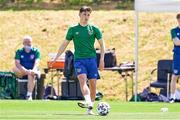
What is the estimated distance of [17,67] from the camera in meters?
28.8

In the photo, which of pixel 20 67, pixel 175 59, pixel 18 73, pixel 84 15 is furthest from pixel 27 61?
pixel 84 15

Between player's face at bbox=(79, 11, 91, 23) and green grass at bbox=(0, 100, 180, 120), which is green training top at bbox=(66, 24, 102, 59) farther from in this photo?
green grass at bbox=(0, 100, 180, 120)

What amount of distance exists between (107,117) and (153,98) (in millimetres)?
8239

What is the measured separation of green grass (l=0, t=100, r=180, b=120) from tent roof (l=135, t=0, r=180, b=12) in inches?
115

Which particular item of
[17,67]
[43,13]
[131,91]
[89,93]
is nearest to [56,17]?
[43,13]

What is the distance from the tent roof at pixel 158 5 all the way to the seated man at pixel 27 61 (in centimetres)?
304

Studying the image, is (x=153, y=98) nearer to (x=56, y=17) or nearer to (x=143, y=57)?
(x=143, y=57)

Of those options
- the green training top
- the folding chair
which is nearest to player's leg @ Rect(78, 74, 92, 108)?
the green training top

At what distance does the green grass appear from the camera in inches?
815

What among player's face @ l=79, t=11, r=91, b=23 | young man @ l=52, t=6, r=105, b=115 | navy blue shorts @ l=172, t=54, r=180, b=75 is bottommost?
navy blue shorts @ l=172, t=54, r=180, b=75

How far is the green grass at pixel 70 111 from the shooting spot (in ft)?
67.9

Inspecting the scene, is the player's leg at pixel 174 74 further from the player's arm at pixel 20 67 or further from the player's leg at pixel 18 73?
the player's leg at pixel 18 73

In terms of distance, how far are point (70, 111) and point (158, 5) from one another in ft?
→ 19.0

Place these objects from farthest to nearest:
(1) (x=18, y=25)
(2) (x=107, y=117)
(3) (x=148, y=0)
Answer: (1) (x=18, y=25)
(3) (x=148, y=0)
(2) (x=107, y=117)
